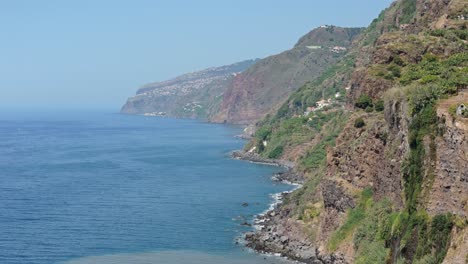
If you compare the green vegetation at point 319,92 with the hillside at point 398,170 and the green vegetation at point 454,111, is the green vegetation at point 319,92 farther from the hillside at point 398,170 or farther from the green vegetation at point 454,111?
the green vegetation at point 454,111

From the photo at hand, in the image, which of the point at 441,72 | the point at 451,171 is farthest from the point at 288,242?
the point at 451,171

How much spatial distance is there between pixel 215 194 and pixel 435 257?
62392 mm

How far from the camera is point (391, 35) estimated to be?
8938 cm

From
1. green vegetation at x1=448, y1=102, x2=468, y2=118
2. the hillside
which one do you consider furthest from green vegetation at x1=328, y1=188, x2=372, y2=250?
green vegetation at x1=448, y1=102, x2=468, y2=118

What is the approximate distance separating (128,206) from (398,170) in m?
47.8

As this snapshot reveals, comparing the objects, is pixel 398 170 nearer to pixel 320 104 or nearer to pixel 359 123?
pixel 359 123

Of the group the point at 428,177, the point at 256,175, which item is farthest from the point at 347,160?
the point at 256,175

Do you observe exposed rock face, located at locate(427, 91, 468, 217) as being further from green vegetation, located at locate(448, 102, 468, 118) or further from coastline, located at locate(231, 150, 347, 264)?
coastline, located at locate(231, 150, 347, 264)

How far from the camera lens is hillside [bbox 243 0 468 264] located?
52.1m

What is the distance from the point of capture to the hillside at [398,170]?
52.1 metres

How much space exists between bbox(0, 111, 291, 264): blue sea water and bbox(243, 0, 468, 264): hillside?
741cm

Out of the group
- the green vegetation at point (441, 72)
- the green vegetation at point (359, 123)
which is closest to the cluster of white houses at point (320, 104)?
the green vegetation at point (441, 72)

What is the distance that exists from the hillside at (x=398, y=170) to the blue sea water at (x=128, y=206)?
292 inches

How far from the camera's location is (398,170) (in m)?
63.2
